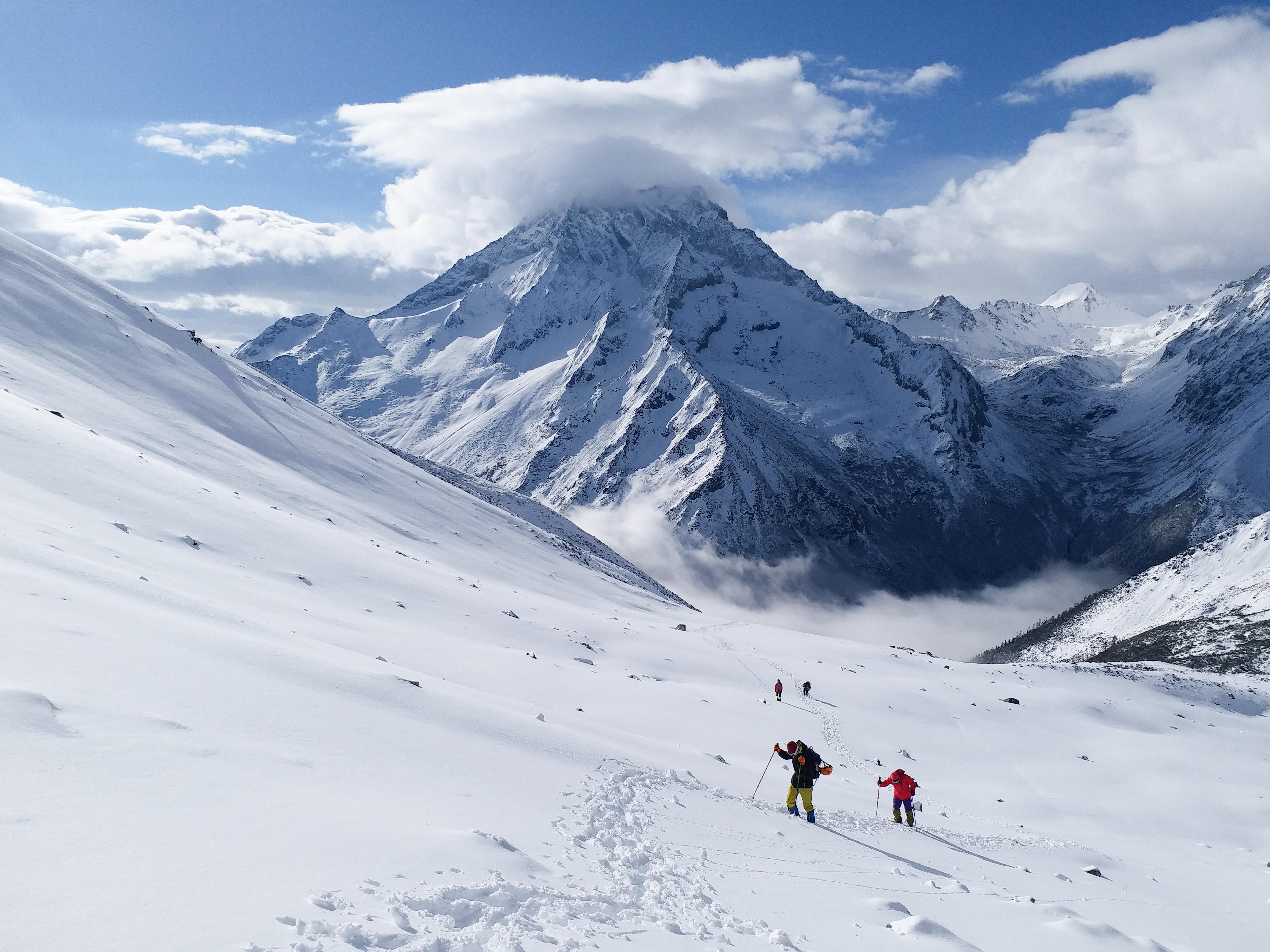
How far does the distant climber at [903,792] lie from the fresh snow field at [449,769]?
1.01 metres

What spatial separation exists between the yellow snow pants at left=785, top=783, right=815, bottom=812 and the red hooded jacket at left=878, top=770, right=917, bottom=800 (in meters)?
3.67

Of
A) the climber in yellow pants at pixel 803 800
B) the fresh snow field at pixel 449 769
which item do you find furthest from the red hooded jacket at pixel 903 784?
the climber in yellow pants at pixel 803 800

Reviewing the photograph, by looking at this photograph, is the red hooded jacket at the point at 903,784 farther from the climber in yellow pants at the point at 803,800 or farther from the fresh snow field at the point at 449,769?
the climber in yellow pants at the point at 803,800

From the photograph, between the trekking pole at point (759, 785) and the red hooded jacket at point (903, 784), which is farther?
the red hooded jacket at point (903, 784)

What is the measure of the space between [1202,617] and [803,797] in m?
177

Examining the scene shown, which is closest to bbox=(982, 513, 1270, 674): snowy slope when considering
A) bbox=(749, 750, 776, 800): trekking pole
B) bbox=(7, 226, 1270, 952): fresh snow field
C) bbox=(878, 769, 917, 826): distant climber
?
bbox=(7, 226, 1270, 952): fresh snow field

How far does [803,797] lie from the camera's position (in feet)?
59.2

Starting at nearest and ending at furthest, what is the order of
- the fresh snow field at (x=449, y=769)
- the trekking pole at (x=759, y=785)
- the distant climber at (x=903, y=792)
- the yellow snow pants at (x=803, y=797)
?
the fresh snow field at (x=449, y=769) < the yellow snow pants at (x=803, y=797) < the trekking pole at (x=759, y=785) < the distant climber at (x=903, y=792)

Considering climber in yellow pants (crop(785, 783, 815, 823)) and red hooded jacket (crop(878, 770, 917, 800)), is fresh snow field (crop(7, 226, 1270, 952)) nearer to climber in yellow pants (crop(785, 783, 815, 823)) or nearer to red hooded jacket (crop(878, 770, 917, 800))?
climber in yellow pants (crop(785, 783, 815, 823))

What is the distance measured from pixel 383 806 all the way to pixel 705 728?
18643 mm

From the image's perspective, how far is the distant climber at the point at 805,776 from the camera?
17.9 metres

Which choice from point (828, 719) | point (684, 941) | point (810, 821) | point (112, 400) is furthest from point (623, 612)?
point (684, 941)

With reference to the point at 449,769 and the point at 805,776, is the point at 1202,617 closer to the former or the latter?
the point at 805,776

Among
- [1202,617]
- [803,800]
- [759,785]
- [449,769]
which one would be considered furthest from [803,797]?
[1202,617]
